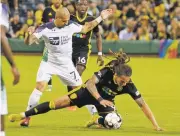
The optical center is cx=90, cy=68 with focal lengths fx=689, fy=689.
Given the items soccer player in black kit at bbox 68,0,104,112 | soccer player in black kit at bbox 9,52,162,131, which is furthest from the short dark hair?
soccer player in black kit at bbox 68,0,104,112

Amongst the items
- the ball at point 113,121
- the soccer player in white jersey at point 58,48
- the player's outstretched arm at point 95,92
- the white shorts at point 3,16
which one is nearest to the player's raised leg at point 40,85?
the soccer player in white jersey at point 58,48

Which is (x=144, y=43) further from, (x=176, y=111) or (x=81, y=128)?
(x=81, y=128)

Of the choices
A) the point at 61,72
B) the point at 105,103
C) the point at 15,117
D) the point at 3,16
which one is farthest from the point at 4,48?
the point at 61,72

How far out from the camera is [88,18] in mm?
14883

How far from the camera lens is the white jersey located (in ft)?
40.4

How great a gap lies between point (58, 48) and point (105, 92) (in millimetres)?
1661

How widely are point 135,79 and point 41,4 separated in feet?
38.3

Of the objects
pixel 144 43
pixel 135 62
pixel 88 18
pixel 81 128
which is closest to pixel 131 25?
pixel 144 43

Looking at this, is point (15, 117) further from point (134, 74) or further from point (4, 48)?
point (134, 74)

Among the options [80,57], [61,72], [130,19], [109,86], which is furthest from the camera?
[130,19]

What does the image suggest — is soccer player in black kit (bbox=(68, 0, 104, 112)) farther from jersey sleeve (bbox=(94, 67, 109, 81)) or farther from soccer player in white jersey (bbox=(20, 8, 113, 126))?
jersey sleeve (bbox=(94, 67, 109, 81))

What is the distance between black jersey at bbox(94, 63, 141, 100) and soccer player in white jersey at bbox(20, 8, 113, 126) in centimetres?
131

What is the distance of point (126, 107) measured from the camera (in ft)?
49.8

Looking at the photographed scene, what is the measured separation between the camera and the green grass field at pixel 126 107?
37.3 feet
